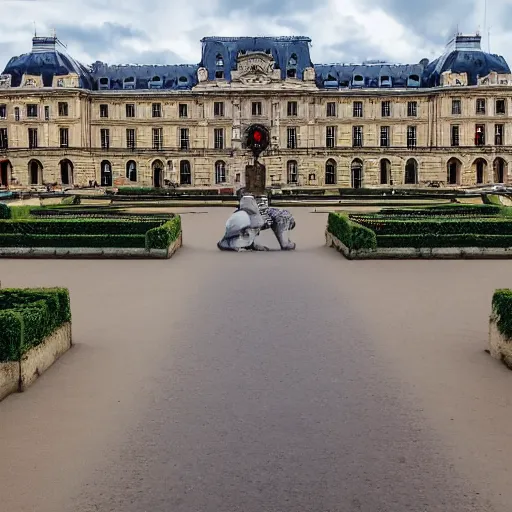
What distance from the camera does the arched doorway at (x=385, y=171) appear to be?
76062 mm

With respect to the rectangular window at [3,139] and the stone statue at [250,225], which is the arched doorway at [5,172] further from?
the stone statue at [250,225]

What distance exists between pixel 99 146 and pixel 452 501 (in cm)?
7379

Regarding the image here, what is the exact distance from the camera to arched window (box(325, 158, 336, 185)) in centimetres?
7623

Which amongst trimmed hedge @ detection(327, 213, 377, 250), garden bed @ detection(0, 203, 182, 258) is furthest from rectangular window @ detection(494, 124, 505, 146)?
garden bed @ detection(0, 203, 182, 258)

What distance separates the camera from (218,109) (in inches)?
2980

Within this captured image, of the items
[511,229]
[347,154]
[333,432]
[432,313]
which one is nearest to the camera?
[333,432]

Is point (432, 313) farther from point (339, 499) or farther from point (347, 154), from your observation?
point (347, 154)

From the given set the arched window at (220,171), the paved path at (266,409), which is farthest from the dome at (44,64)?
the paved path at (266,409)

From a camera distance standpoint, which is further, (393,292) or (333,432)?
(393,292)

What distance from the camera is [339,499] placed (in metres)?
6.22

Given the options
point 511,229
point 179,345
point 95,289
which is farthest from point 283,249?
point 179,345

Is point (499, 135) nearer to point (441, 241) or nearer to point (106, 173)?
point (106, 173)

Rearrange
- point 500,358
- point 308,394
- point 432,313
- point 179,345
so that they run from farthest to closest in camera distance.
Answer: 1. point 432,313
2. point 179,345
3. point 500,358
4. point 308,394

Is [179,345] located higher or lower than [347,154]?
lower
